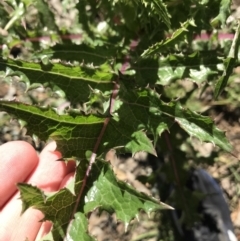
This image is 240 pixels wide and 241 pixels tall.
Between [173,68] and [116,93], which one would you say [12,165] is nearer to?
[116,93]

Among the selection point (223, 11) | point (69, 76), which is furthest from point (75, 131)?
point (223, 11)

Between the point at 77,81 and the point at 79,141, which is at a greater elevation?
the point at 77,81

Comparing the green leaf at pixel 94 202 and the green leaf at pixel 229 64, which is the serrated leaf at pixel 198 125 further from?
the green leaf at pixel 94 202

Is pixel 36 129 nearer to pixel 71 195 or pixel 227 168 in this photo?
pixel 71 195

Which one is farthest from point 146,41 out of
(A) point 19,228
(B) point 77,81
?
(A) point 19,228

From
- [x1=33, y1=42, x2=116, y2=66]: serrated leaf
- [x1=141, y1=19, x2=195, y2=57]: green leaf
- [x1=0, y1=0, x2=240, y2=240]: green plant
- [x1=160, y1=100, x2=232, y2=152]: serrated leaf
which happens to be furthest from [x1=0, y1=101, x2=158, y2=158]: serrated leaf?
[x1=33, y1=42, x2=116, y2=66]: serrated leaf

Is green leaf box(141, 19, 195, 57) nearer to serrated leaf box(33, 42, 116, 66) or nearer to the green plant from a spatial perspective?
the green plant

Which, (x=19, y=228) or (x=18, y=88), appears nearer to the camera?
(x=19, y=228)
